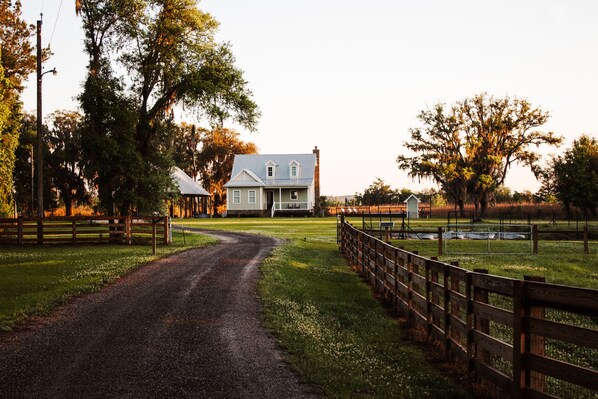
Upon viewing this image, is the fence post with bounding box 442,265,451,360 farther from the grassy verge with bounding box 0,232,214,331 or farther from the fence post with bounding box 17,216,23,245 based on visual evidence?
the fence post with bounding box 17,216,23,245

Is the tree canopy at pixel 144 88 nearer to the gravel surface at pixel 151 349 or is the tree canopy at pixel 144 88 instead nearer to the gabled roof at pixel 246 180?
the gravel surface at pixel 151 349

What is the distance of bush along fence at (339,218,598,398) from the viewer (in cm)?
490

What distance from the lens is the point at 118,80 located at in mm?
30969

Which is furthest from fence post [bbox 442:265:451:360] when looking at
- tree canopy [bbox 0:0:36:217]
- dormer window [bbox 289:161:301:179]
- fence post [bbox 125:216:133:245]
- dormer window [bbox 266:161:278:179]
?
dormer window [bbox 266:161:278:179]

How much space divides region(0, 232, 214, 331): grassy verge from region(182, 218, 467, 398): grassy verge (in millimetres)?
4694

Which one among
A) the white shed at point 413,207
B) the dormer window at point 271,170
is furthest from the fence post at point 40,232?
the dormer window at point 271,170

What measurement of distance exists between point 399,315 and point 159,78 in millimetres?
24206

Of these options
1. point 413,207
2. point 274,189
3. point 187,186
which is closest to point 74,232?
point 187,186

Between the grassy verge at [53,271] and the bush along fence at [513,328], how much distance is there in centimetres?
753

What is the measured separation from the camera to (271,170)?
240 feet

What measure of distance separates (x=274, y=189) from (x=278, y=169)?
2842 millimetres

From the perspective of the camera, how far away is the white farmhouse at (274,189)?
2805 inches

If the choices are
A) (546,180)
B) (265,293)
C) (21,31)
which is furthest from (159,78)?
(546,180)

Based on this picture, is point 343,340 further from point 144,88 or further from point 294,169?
point 294,169
